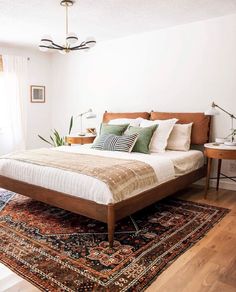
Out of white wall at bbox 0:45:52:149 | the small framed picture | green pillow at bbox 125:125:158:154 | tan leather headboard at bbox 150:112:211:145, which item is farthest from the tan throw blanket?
the small framed picture

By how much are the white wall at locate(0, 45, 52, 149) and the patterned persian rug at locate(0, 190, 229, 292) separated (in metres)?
2.79

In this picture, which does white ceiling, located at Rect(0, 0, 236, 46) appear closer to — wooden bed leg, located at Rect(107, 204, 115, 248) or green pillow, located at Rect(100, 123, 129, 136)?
green pillow, located at Rect(100, 123, 129, 136)

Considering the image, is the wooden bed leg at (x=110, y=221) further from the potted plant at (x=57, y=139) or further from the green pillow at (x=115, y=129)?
the potted plant at (x=57, y=139)

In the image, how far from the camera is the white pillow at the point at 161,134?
3.79m

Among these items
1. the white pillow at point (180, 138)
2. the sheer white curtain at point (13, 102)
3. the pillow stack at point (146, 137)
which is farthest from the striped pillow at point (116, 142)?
the sheer white curtain at point (13, 102)

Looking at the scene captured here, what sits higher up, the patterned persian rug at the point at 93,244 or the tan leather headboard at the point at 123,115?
the tan leather headboard at the point at 123,115

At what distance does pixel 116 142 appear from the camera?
3672 millimetres

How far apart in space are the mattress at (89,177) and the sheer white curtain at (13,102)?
2.23m

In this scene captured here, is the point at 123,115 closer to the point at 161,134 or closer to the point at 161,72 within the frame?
the point at 161,72

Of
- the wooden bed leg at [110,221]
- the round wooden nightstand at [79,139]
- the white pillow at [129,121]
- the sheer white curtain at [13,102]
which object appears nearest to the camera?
the wooden bed leg at [110,221]

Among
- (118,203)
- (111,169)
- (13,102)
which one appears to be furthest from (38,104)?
(118,203)

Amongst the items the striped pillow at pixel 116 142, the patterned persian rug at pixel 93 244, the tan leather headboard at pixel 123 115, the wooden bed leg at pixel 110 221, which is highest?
the tan leather headboard at pixel 123 115

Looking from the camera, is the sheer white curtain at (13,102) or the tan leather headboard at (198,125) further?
the sheer white curtain at (13,102)

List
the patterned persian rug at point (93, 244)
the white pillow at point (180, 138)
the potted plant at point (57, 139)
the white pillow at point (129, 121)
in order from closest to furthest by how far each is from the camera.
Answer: the patterned persian rug at point (93, 244)
the white pillow at point (180, 138)
the white pillow at point (129, 121)
the potted plant at point (57, 139)
